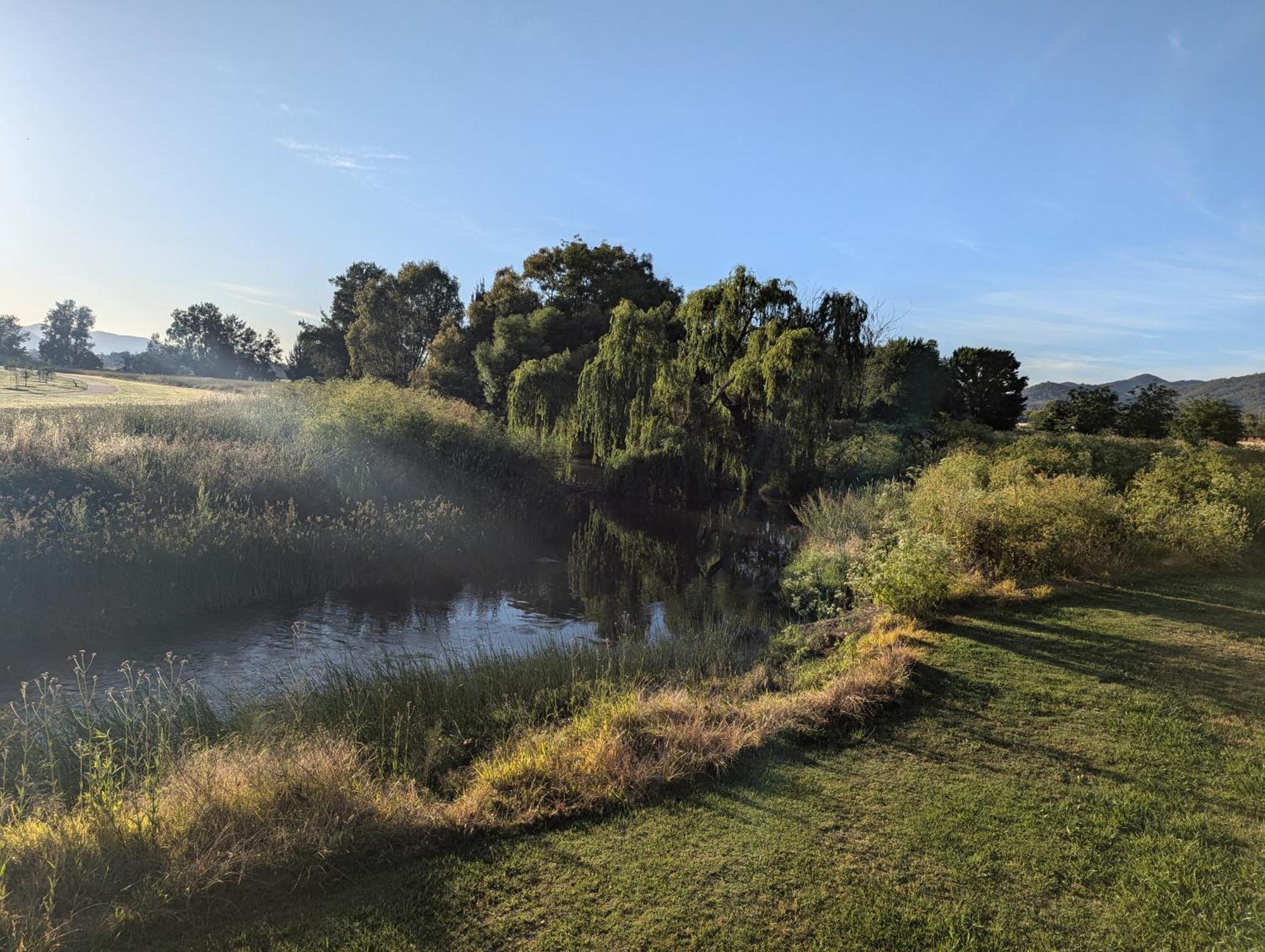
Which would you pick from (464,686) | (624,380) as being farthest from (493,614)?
(624,380)

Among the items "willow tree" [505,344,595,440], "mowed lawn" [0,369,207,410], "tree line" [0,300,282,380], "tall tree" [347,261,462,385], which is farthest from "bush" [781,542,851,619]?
"tree line" [0,300,282,380]

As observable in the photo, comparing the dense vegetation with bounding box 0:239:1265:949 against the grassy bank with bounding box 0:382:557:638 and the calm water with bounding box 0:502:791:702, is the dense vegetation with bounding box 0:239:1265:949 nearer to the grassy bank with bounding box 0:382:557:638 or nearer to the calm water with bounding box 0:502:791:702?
the grassy bank with bounding box 0:382:557:638

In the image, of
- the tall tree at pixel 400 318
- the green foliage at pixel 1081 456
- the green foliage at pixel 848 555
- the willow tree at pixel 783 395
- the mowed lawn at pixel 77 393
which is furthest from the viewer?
the tall tree at pixel 400 318

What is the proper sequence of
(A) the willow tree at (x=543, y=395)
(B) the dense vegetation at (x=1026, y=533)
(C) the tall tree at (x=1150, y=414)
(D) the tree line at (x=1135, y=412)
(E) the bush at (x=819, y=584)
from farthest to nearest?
(C) the tall tree at (x=1150, y=414) < (A) the willow tree at (x=543, y=395) < (D) the tree line at (x=1135, y=412) < (E) the bush at (x=819, y=584) < (B) the dense vegetation at (x=1026, y=533)

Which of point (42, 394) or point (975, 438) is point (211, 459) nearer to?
point (42, 394)

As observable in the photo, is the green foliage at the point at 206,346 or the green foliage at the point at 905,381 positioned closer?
the green foliage at the point at 905,381

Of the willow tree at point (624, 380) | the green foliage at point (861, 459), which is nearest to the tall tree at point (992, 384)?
the green foliage at point (861, 459)

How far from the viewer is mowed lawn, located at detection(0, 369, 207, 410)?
2036 centimetres

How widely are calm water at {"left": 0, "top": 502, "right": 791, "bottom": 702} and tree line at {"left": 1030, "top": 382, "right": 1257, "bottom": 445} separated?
738 inches

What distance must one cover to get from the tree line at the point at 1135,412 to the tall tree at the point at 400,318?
3817 cm

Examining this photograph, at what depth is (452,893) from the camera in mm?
3330

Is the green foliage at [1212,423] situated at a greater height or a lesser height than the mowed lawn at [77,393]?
greater

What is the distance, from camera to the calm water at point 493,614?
7953 mm

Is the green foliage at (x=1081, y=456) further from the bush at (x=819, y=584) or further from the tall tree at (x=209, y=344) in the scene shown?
the tall tree at (x=209, y=344)
